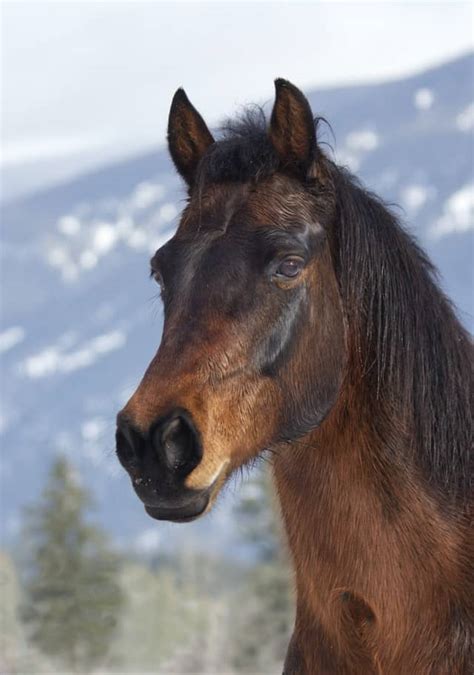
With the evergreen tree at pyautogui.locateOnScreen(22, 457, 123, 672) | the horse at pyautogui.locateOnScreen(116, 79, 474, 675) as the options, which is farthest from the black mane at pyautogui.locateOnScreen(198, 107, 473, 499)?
the evergreen tree at pyautogui.locateOnScreen(22, 457, 123, 672)

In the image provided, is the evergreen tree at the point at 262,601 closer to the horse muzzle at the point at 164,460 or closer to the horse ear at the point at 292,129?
the horse ear at the point at 292,129

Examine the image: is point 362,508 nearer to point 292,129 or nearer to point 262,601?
point 292,129

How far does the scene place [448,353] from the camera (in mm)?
5441

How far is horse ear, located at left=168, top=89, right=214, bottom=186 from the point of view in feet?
18.7

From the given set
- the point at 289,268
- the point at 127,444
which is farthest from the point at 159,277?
the point at 127,444

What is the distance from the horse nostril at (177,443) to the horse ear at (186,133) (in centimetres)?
167

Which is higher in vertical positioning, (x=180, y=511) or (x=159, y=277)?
(x=159, y=277)

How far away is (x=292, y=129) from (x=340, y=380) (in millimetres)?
1124

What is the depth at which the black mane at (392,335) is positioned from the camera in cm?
532

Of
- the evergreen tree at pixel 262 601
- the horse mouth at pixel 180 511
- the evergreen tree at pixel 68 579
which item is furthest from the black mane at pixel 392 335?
the evergreen tree at pixel 68 579

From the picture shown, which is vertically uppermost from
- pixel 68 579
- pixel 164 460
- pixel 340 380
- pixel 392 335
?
pixel 392 335

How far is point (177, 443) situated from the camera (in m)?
4.52

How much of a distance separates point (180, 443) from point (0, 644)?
24.9 meters

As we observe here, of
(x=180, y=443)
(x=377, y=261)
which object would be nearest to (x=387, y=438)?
(x=377, y=261)
